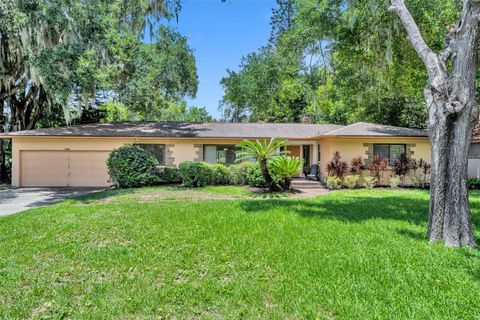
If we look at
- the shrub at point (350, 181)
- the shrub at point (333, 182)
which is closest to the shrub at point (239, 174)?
the shrub at point (333, 182)

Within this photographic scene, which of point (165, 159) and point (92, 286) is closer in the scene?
point (92, 286)

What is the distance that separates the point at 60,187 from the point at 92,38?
24.2ft

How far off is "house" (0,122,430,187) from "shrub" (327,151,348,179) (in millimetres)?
604

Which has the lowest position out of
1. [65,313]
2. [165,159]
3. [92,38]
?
[65,313]

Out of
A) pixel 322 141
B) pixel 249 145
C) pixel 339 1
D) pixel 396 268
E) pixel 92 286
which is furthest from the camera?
pixel 322 141

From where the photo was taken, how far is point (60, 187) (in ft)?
48.0

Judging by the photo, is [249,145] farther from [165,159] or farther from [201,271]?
[201,271]

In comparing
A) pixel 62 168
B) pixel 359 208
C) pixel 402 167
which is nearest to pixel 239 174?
pixel 359 208

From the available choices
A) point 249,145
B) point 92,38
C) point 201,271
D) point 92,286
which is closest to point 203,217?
point 201,271

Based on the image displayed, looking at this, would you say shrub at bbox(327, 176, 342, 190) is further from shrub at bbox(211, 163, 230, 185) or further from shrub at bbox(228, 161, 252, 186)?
shrub at bbox(211, 163, 230, 185)

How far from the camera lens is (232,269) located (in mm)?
4102

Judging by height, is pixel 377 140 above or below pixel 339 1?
below

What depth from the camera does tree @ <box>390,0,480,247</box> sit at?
491 centimetres

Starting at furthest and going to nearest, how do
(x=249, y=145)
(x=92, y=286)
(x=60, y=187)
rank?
(x=60, y=187)
(x=249, y=145)
(x=92, y=286)
